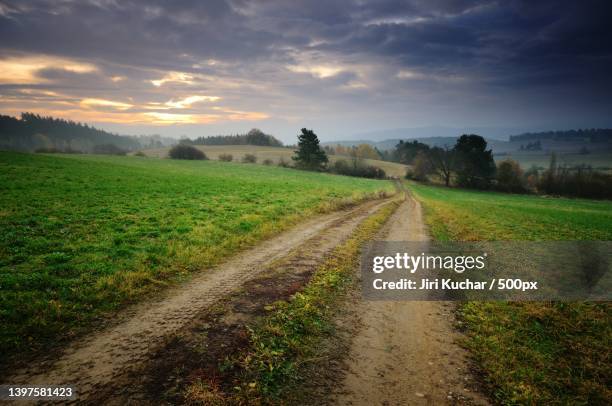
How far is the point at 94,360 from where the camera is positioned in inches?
221

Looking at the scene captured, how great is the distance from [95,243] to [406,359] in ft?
39.1

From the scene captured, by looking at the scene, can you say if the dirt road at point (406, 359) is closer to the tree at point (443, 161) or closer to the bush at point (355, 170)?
the tree at point (443, 161)

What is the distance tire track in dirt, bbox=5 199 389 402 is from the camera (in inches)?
204

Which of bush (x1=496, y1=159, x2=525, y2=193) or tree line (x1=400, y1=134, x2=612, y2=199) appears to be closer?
tree line (x1=400, y1=134, x2=612, y2=199)

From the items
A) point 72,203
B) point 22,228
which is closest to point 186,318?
point 22,228

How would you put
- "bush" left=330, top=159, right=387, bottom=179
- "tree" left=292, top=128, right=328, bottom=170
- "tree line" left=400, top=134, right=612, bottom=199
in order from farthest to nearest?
"bush" left=330, top=159, right=387, bottom=179 < "tree" left=292, top=128, right=328, bottom=170 < "tree line" left=400, top=134, right=612, bottom=199

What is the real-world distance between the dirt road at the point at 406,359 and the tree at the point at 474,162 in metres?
76.6

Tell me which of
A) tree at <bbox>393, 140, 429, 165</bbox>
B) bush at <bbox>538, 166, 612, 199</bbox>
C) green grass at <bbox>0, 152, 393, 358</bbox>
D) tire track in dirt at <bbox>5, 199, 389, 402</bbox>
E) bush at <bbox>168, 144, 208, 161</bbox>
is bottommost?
tire track in dirt at <bbox>5, 199, 389, 402</bbox>

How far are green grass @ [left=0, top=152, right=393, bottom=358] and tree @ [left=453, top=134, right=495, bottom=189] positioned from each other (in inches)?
2563

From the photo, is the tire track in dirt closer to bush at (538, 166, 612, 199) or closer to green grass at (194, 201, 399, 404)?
green grass at (194, 201, 399, 404)

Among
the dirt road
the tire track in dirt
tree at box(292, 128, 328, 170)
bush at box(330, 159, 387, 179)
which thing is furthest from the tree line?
the dirt road

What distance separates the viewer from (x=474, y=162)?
242 feet

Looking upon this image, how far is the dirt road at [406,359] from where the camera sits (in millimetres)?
5066

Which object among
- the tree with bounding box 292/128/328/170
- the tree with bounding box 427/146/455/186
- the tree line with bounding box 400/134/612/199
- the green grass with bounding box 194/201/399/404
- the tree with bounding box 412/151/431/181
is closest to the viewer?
the green grass with bounding box 194/201/399/404
